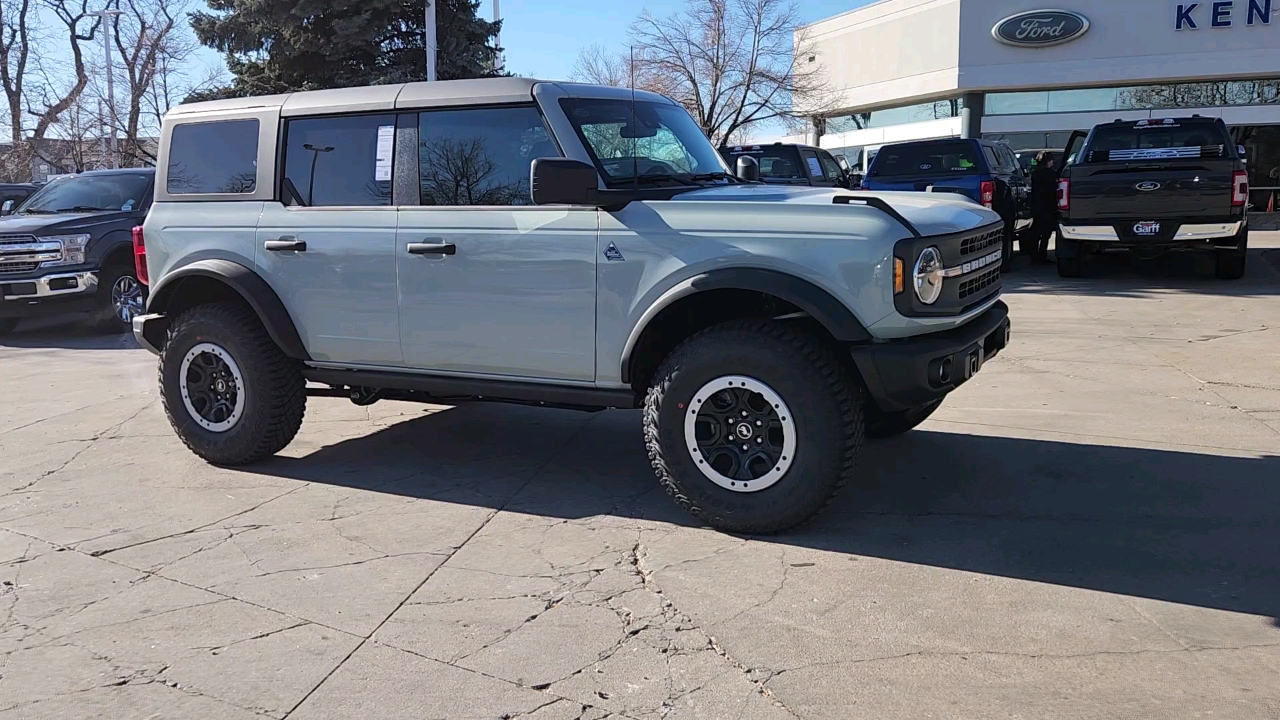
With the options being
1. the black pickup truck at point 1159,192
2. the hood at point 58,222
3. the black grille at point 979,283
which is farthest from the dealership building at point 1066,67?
the hood at point 58,222

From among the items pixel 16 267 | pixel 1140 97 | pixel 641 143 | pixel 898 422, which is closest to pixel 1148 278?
pixel 898 422

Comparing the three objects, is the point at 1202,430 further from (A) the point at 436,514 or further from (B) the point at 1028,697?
(A) the point at 436,514

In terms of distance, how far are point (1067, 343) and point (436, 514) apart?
647 cm

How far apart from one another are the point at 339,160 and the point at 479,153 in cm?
89

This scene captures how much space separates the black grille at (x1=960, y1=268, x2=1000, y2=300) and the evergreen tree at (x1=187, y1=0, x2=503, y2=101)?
15945mm

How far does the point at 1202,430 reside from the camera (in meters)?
6.20

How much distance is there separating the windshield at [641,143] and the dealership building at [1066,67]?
26.4m

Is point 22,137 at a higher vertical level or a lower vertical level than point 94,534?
higher

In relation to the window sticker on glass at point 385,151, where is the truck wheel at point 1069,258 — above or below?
below

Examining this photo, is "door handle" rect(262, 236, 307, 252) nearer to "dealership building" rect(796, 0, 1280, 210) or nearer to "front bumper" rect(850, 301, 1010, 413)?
"front bumper" rect(850, 301, 1010, 413)

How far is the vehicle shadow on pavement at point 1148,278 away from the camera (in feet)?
42.5

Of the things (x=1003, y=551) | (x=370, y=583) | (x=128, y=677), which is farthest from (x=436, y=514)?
(x=1003, y=551)

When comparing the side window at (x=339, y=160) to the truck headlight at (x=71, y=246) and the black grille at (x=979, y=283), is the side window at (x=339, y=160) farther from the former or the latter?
the truck headlight at (x=71, y=246)

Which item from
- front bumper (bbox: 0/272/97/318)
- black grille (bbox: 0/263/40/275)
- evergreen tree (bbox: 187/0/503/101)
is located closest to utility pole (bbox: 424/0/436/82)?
evergreen tree (bbox: 187/0/503/101)
